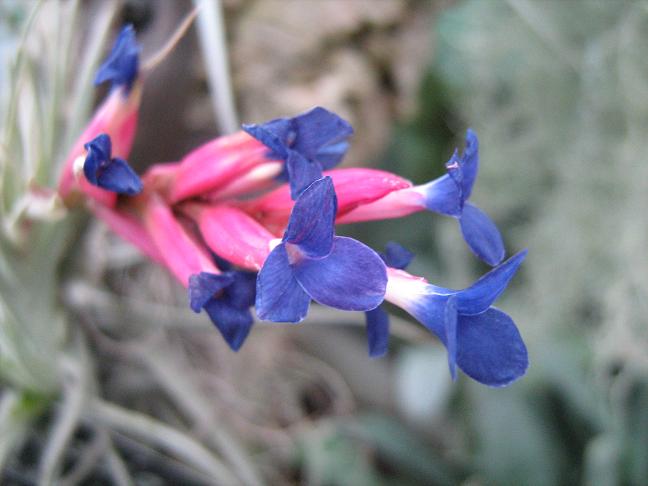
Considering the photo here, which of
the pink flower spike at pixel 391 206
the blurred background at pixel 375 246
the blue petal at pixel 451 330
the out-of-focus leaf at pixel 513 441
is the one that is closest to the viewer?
the blue petal at pixel 451 330

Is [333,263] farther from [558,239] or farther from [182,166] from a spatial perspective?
[558,239]

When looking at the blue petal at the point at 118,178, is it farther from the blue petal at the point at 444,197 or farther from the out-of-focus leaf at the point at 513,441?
the out-of-focus leaf at the point at 513,441

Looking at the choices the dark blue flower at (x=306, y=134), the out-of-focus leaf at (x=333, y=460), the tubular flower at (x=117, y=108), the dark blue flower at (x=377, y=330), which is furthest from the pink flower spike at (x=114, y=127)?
the out-of-focus leaf at (x=333, y=460)

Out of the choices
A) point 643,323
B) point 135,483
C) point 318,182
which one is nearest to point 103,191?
point 318,182

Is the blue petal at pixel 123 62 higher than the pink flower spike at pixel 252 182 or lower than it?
higher

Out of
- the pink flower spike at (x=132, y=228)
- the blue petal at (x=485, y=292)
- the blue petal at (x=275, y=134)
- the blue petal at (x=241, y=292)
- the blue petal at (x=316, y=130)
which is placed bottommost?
the blue petal at (x=241, y=292)

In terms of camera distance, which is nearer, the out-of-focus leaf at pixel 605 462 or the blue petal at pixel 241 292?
the blue petal at pixel 241 292

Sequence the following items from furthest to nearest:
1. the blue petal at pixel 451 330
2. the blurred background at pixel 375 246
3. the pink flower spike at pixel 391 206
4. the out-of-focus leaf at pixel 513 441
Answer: the out-of-focus leaf at pixel 513 441
the blurred background at pixel 375 246
the pink flower spike at pixel 391 206
the blue petal at pixel 451 330
